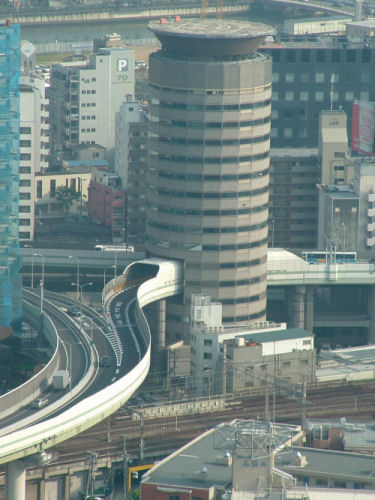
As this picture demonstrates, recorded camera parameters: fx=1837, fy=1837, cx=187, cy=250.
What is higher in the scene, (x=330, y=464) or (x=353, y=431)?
(x=330, y=464)

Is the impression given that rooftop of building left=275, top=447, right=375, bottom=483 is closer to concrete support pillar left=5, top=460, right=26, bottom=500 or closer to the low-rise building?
the low-rise building

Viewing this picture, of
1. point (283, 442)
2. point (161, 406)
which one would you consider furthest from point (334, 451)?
point (161, 406)

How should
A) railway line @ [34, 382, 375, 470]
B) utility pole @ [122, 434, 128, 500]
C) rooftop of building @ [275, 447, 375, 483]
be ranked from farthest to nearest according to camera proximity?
railway line @ [34, 382, 375, 470] → utility pole @ [122, 434, 128, 500] → rooftop of building @ [275, 447, 375, 483]

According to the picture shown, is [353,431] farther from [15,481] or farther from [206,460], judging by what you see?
[15,481]

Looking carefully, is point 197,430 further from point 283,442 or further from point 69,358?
point 283,442

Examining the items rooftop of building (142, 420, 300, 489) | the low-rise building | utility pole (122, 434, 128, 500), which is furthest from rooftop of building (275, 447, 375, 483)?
utility pole (122, 434, 128, 500)

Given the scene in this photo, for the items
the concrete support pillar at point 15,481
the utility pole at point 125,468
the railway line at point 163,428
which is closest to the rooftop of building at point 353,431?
the railway line at point 163,428

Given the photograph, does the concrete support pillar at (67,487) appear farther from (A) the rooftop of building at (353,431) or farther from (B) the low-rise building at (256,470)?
(A) the rooftop of building at (353,431)

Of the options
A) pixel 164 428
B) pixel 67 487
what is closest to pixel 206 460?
pixel 67 487
